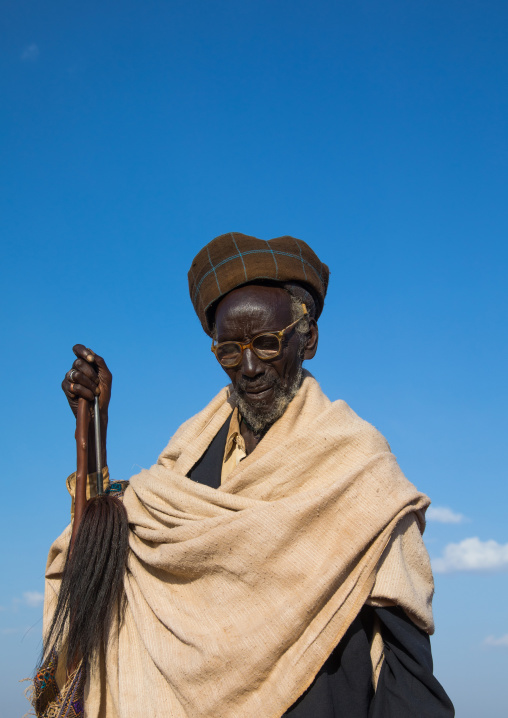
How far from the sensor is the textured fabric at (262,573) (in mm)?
2848

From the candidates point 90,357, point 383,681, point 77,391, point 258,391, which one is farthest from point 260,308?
point 383,681

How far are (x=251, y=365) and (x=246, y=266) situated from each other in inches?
19.5

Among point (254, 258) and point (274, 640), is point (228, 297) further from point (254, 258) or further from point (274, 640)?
point (274, 640)

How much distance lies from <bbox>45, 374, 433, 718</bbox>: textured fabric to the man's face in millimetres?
150

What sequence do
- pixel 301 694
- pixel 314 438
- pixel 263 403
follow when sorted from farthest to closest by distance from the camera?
pixel 263 403 → pixel 314 438 → pixel 301 694

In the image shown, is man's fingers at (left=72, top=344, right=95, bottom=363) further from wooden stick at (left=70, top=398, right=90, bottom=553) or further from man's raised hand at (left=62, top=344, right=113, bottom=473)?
wooden stick at (left=70, top=398, right=90, bottom=553)

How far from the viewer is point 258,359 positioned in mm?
3467

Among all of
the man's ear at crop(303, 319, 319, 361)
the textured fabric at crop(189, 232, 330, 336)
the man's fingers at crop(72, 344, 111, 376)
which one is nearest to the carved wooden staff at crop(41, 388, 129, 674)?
the man's fingers at crop(72, 344, 111, 376)

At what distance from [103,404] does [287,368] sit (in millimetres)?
930

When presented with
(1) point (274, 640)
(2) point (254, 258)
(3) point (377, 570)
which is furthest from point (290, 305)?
(1) point (274, 640)

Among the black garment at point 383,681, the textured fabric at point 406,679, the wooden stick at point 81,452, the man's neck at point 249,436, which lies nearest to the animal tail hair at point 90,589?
the wooden stick at point 81,452

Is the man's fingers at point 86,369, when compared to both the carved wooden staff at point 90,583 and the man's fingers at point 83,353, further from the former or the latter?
the carved wooden staff at point 90,583

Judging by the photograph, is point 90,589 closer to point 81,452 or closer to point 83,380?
point 81,452

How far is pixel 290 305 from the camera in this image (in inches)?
143
